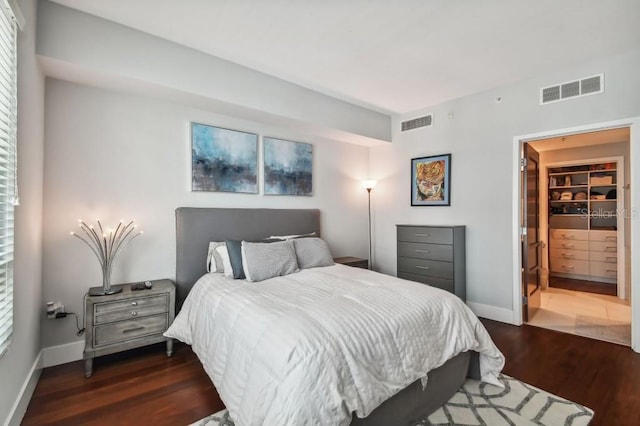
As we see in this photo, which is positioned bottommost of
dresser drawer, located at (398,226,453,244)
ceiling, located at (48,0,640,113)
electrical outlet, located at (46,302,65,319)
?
electrical outlet, located at (46,302,65,319)

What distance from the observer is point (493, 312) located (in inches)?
141

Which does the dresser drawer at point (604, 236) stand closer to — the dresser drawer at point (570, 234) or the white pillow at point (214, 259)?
the dresser drawer at point (570, 234)

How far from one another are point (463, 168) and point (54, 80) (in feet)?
14.0

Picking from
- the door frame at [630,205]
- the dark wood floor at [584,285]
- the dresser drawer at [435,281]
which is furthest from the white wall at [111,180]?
the dark wood floor at [584,285]

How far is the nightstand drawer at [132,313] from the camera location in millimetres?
2338

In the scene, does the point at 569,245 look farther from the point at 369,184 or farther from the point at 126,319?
the point at 126,319

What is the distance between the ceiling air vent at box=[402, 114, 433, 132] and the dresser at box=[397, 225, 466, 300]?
146cm

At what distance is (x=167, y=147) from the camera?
9.83 ft

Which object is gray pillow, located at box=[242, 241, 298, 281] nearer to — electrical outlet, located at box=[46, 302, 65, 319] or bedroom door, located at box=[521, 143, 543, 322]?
electrical outlet, located at box=[46, 302, 65, 319]

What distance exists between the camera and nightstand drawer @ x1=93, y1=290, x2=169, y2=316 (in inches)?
91.8

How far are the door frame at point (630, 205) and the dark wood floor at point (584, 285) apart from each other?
2.45m

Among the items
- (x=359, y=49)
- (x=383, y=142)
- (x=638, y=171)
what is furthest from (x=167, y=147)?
(x=638, y=171)

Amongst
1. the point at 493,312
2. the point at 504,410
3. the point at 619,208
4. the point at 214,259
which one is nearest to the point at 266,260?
the point at 214,259

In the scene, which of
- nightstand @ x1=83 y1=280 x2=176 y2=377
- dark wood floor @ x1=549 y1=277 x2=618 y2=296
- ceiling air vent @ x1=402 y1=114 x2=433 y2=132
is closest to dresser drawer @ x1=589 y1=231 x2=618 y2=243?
dark wood floor @ x1=549 y1=277 x2=618 y2=296
